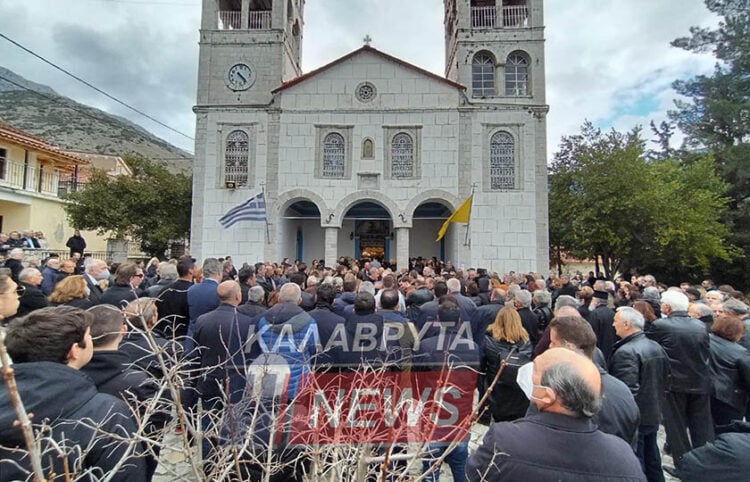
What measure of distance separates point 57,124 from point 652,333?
100832 mm

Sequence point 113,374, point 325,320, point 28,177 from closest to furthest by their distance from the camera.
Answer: point 113,374
point 325,320
point 28,177

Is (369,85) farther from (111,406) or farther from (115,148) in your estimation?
(115,148)

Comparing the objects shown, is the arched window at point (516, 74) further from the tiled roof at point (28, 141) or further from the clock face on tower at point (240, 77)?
the tiled roof at point (28, 141)

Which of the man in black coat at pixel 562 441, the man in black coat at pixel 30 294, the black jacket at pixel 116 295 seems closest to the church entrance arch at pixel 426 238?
the black jacket at pixel 116 295

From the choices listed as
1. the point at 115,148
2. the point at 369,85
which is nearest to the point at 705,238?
the point at 369,85

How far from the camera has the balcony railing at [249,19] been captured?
66.5ft

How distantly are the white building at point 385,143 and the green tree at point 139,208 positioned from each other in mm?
4914

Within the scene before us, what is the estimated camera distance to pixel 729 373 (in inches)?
168

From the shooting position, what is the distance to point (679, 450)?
A: 180 inches

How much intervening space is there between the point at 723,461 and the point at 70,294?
5.75 m

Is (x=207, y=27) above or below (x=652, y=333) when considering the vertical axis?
above

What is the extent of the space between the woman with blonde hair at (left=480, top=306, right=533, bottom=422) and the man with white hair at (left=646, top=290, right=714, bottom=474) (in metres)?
1.73

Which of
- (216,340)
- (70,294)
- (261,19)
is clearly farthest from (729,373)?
(261,19)

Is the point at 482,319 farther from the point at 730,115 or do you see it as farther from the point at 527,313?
the point at 730,115
